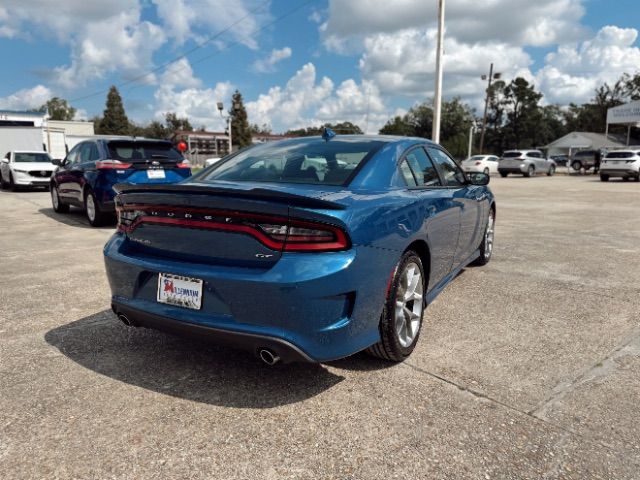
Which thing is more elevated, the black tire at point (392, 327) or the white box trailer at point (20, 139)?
the white box trailer at point (20, 139)

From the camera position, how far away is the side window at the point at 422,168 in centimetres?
350

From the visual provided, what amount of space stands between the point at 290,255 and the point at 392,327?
2.83 ft

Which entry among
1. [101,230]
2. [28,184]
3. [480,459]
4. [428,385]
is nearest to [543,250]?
[428,385]

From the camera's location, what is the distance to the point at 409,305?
10.3ft

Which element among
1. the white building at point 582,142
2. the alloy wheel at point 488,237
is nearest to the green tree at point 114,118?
the white building at point 582,142

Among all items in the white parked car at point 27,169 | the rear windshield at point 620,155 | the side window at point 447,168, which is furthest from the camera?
the rear windshield at point 620,155

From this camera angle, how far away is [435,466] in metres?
2.07

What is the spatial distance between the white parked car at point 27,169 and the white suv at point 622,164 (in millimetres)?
25034

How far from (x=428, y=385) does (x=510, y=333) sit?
111 centimetres

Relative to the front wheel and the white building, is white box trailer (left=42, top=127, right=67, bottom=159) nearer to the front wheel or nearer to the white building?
the front wheel

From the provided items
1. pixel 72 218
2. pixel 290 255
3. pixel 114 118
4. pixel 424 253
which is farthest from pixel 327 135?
pixel 114 118

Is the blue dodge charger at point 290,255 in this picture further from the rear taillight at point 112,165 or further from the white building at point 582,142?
the white building at point 582,142

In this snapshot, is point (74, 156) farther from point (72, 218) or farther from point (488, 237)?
point (488, 237)

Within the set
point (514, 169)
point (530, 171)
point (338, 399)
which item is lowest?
point (338, 399)
